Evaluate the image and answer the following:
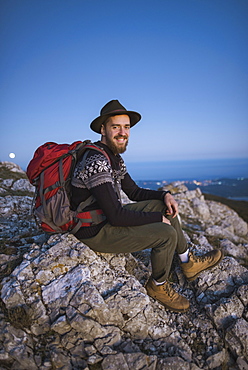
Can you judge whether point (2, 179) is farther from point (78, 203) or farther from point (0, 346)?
point (0, 346)

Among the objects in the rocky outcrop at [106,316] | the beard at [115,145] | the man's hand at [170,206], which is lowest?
the rocky outcrop at [106,316]

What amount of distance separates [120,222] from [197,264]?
7.21 feet

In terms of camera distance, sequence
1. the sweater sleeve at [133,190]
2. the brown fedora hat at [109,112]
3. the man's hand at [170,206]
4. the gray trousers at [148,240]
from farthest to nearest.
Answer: the sweater sleeve at [133,190] → the man's hand at [170,206] → the brown fedora hat at [109,112] → the gray trousers at [148,240]

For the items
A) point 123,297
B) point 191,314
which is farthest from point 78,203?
point 191,314

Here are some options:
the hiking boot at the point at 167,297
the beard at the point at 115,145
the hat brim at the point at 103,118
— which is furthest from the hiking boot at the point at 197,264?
the hat brim at the point at 103,118

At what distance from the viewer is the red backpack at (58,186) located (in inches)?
170

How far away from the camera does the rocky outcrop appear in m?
3.35

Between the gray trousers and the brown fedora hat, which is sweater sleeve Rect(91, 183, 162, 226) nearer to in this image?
the gray trousers

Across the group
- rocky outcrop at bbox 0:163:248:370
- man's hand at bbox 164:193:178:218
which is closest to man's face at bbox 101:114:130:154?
man's hand at bbox 164:193:178:218

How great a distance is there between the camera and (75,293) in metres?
3.98

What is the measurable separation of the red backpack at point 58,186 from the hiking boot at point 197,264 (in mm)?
2223

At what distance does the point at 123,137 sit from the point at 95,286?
9.78 ft

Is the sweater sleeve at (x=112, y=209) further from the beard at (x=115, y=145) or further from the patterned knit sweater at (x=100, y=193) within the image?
the beard at (x=115, y=145)

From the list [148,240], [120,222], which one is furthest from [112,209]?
[148,240]
